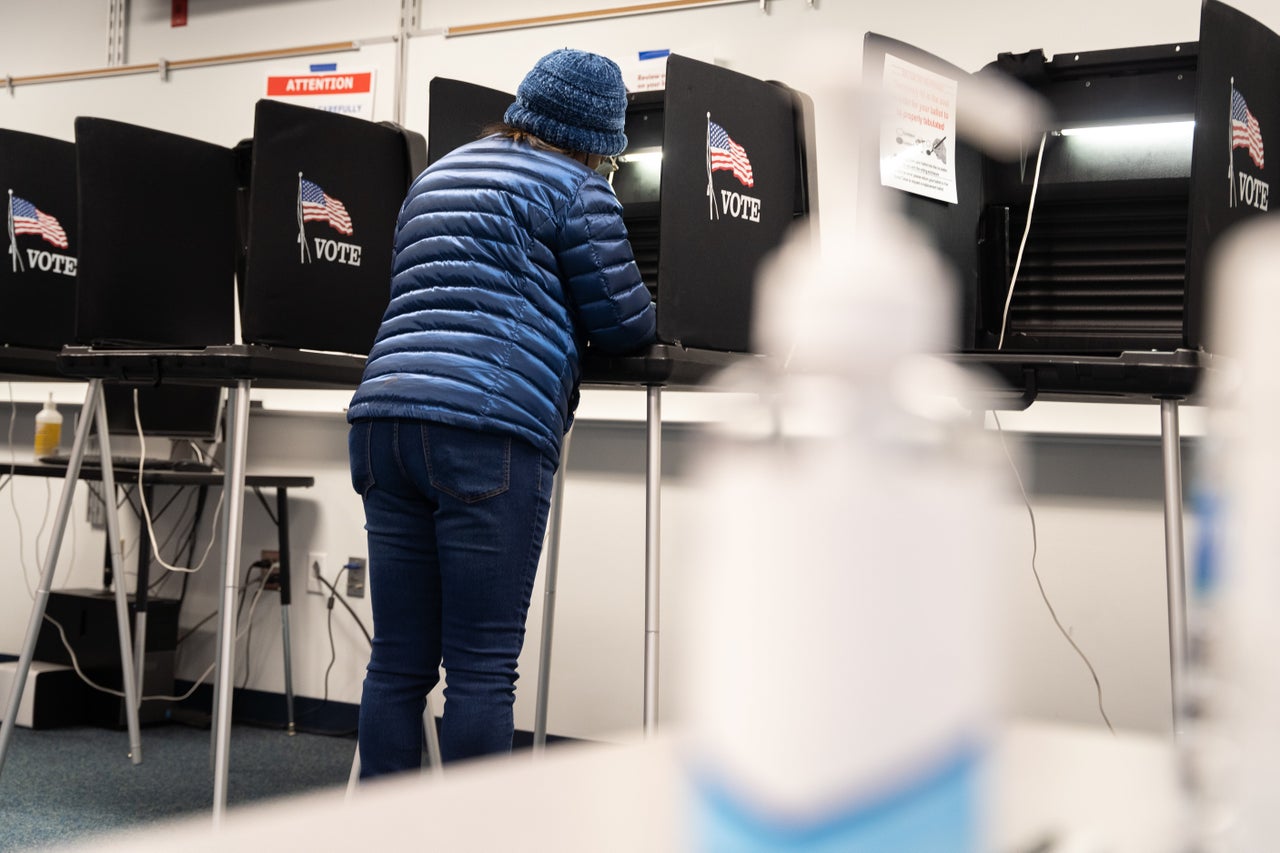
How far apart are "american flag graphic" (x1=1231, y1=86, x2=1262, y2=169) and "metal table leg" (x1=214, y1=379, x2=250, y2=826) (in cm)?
153

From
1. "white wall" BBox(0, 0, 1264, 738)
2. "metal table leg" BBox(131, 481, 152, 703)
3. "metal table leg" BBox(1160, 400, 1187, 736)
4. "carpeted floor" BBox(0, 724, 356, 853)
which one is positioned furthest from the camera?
"metal table leg" BBox(131, 481, 152, 703)

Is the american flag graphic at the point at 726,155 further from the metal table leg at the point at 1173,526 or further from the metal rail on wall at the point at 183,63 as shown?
the metal rail on wall at the point at 183,63

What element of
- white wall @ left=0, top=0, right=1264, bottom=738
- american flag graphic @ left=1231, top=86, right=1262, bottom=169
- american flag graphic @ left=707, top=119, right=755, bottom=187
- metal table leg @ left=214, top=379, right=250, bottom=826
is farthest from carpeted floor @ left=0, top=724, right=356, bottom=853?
american flag graphic @ left=1231, top=86, right=1262, bottom=169

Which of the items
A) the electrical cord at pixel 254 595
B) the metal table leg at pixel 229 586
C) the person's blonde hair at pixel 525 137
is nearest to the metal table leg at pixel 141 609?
the electrical cord at pixel 254 595

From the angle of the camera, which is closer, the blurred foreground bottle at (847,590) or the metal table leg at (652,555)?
the blurred foreground bottle at (847,590)

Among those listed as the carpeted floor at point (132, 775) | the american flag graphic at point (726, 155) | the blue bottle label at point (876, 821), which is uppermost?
the american flag graphic at point (726, 155)

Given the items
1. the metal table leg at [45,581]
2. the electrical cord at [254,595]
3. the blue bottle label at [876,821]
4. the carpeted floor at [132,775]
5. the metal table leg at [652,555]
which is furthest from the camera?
the electrical cord at [254,595]

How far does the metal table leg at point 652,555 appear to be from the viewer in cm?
193

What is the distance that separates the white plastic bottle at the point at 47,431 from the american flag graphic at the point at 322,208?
6.02ft

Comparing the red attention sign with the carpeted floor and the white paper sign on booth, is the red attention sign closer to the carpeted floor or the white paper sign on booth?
the carpeted floor

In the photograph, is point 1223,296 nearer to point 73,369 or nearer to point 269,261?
point 269,261

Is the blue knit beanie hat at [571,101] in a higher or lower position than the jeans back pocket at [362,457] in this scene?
higher

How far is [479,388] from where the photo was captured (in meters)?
1.69

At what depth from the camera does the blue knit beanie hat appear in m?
1.75
